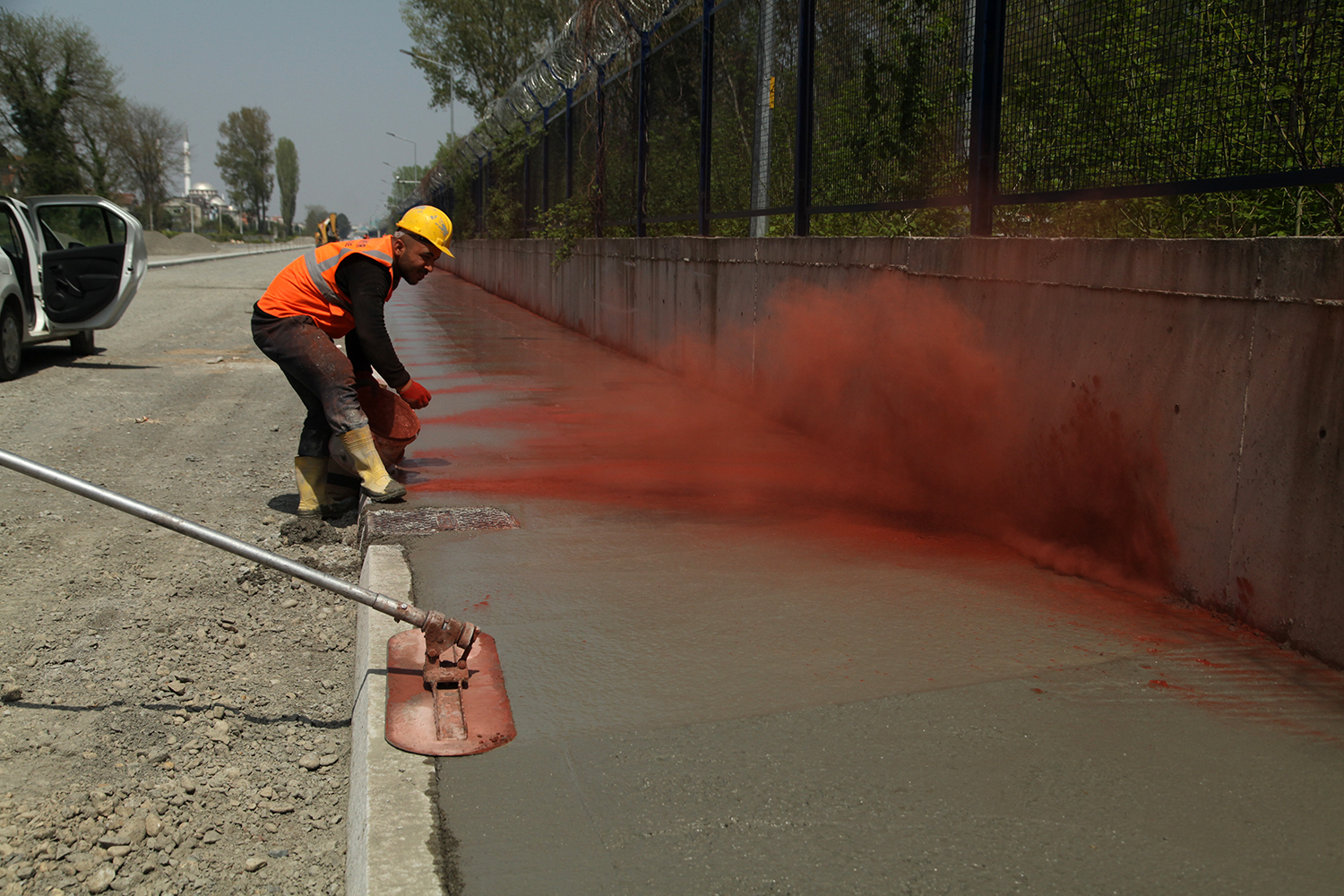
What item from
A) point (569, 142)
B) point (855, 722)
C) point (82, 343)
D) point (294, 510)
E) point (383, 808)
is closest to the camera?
point (383, 808)

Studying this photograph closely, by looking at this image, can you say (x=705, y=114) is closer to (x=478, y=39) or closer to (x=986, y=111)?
(x=986, y=111)

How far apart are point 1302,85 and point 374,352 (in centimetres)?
395

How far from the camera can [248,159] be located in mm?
147625

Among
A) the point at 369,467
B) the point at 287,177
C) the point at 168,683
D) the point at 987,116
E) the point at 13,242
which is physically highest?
the point at 287,177

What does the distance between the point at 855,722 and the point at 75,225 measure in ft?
41.6

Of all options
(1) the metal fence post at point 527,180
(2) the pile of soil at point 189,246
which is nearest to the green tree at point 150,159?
(2) the pile of soil at point 189,246

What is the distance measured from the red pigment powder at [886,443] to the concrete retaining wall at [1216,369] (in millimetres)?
101

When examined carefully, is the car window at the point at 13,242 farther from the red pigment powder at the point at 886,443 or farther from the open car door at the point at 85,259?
the red pigment powder at the point at 886,443

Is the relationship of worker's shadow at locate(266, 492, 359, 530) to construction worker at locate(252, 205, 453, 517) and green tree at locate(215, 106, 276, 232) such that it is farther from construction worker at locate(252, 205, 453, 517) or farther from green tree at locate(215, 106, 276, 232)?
green tree at locate(215, 106, 276, 232)

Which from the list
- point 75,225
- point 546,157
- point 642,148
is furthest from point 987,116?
point 546,157

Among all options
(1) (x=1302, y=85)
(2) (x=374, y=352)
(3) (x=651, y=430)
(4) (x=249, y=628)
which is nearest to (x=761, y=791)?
(4) (x=249, y=628)

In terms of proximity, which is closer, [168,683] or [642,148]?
[168,683]

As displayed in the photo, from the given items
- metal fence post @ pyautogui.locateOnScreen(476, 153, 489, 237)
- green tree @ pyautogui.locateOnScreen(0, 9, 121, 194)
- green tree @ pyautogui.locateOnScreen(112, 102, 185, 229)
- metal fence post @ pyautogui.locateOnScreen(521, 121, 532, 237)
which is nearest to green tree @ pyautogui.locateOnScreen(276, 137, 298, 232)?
green tree @ pyautogui.locateOnScreen(112, 102, 185, 229)

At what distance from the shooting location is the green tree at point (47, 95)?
47.7 m
